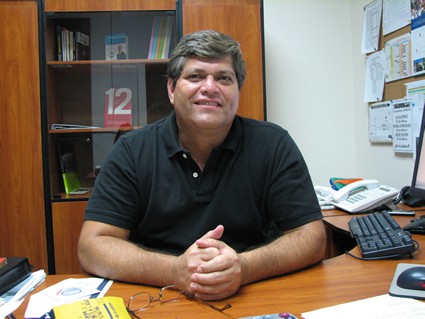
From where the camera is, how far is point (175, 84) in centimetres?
142

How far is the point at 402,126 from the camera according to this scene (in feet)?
7.26

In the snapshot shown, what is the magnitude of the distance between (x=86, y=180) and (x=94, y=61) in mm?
781

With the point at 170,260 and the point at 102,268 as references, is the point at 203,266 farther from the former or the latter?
the point at 102,268

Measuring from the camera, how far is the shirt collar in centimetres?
135

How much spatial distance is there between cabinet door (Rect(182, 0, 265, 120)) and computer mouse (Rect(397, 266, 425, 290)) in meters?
1.70

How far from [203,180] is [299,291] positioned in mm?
509

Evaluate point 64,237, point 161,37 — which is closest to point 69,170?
point 64,237

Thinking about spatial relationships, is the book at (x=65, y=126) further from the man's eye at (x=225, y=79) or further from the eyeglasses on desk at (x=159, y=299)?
the eyeglasses on desk at (x=159, y=299)

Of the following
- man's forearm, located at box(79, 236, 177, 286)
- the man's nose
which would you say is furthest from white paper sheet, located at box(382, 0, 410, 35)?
man's forearm, located at box(79, 236, 177, 286)

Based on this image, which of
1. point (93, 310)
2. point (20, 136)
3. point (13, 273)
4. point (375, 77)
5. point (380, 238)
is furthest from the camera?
point (375, 77)

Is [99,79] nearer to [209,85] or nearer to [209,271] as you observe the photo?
[209,85]

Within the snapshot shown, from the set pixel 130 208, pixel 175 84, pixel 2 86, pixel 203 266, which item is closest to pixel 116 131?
pixel 2 86

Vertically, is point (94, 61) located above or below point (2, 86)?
above

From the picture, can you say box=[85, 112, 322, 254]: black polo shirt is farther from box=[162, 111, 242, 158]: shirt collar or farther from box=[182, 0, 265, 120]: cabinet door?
box=[182, 0, 265, 120]: cabinet door
